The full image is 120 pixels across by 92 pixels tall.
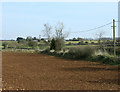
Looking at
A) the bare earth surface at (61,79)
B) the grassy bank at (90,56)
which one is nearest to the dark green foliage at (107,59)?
the grassy bank at (90,56)

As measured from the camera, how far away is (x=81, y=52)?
25156 millimetres

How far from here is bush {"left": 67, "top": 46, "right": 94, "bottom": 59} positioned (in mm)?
23969

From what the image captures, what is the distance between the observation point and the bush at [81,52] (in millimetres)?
23969

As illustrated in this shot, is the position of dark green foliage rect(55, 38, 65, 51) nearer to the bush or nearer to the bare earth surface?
the bush

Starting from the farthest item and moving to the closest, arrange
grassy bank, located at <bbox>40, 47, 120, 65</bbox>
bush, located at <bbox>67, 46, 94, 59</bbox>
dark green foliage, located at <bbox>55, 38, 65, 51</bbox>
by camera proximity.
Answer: dark green foliage, located at <bbox>55, 38, 65, 51</bbox> < bush, located at <bbox>67, 46, 94, 59</bbox> < grassy bank, located at <bbox>40, 47, 120, 65</bbox>

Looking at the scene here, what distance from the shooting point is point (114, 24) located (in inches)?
750

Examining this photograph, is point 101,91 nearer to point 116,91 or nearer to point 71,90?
point 116,91

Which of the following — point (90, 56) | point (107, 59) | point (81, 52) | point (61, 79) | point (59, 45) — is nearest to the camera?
point (61, 79)

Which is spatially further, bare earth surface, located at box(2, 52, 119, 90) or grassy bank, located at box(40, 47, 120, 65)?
grassy bank, located at box(40, 47, 120, 65)

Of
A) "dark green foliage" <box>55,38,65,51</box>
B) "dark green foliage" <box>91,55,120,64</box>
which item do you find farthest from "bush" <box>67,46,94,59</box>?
"dark green foliage" <box>55,38,65,51</box>

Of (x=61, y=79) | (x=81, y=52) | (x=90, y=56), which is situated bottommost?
(x=61, y=79)

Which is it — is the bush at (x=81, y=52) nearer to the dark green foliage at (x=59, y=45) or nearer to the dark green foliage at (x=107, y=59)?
the dark green foliage at (x=107, y=59)

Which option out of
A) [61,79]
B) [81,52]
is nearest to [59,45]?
[81,52]

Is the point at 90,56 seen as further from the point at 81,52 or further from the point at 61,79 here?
the point at 61,79
